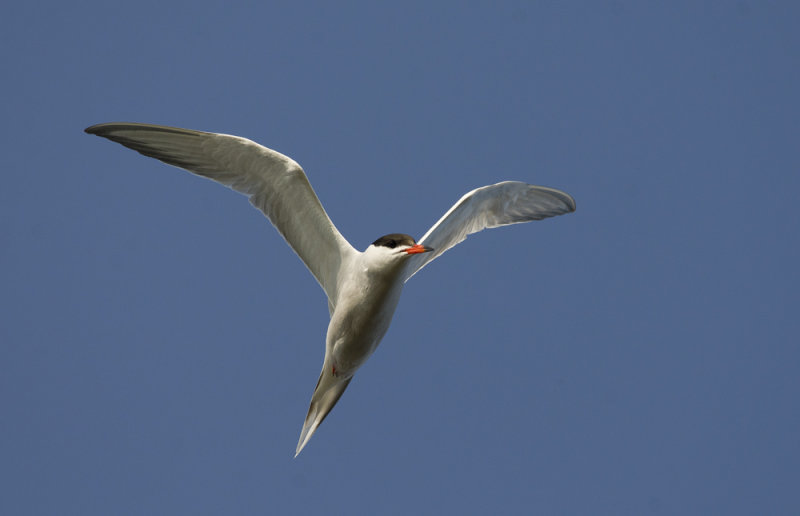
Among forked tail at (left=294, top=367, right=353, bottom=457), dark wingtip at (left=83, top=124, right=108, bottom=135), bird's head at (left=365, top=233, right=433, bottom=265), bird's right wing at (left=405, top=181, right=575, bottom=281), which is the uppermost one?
dark wingtip at (left=83, top=124, right=108, bottom=135)

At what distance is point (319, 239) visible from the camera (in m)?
5.47

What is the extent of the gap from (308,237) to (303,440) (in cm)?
151

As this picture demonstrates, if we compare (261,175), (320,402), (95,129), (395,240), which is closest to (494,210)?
(395,240)

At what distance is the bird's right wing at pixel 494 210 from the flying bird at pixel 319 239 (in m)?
0.03

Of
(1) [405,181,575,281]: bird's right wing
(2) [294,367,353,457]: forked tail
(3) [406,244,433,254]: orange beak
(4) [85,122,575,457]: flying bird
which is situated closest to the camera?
(3) [406,244,433,254]: orange beak

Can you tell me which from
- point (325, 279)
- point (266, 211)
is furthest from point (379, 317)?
point (266, 211)

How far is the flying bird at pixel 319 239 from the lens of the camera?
16.4 ft

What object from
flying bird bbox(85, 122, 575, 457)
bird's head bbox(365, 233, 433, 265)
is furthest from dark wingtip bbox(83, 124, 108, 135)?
bird's head bbox(365, 233, 433, 265)

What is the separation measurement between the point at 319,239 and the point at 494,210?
1518 millimetres

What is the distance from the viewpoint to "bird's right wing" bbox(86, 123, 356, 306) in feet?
16.6

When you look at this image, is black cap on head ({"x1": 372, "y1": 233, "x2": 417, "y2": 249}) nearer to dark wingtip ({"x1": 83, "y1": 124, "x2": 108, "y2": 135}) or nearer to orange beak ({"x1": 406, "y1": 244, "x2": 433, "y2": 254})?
orange beak ({"x1": 406, "y1": 244, "x2": 433, "y2": 254})

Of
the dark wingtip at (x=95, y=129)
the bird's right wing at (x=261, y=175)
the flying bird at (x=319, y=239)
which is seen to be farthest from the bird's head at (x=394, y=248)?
Answer: the dark wingtip at (x=95, y=129)

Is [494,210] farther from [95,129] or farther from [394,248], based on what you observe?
[95,129]

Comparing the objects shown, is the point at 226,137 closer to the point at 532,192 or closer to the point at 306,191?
the point at 306,191
